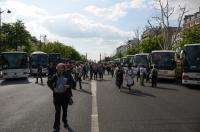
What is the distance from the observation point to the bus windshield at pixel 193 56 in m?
27.6

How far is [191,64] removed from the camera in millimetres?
27828

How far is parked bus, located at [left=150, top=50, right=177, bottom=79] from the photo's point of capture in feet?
112

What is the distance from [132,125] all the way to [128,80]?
12.9 metres

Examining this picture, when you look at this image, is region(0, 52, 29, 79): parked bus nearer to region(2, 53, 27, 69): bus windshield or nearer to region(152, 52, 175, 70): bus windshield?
region(2, 53, 27, 69): bus windshield

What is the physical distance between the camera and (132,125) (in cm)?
1134

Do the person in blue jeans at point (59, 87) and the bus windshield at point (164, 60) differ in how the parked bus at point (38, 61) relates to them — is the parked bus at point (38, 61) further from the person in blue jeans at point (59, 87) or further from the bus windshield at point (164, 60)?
the person in blue jeans at point (59, 87)

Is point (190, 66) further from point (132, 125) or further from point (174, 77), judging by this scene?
point (132, 125)

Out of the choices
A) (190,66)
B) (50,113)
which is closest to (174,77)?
(190,66)

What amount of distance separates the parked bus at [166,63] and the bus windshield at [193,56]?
19.5 feet

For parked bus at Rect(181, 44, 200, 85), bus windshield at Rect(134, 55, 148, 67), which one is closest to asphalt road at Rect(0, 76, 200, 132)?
parked bus at Rect(181, 44, 200, 85)

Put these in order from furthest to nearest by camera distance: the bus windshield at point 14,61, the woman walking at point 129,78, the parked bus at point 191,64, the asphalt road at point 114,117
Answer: the bus windshield at point 14,61
the parked bus at point 191,64
the woman walking at point 129,78
the asphalt road at point 114,117

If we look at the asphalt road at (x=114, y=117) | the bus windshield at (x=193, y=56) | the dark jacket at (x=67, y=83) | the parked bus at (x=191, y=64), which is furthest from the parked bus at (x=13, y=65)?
the dark jacket at (x=67, y=83)

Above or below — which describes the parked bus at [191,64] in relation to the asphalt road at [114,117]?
above

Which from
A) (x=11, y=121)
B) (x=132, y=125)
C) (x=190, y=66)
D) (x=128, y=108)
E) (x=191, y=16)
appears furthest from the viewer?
(x=191, y=16)
